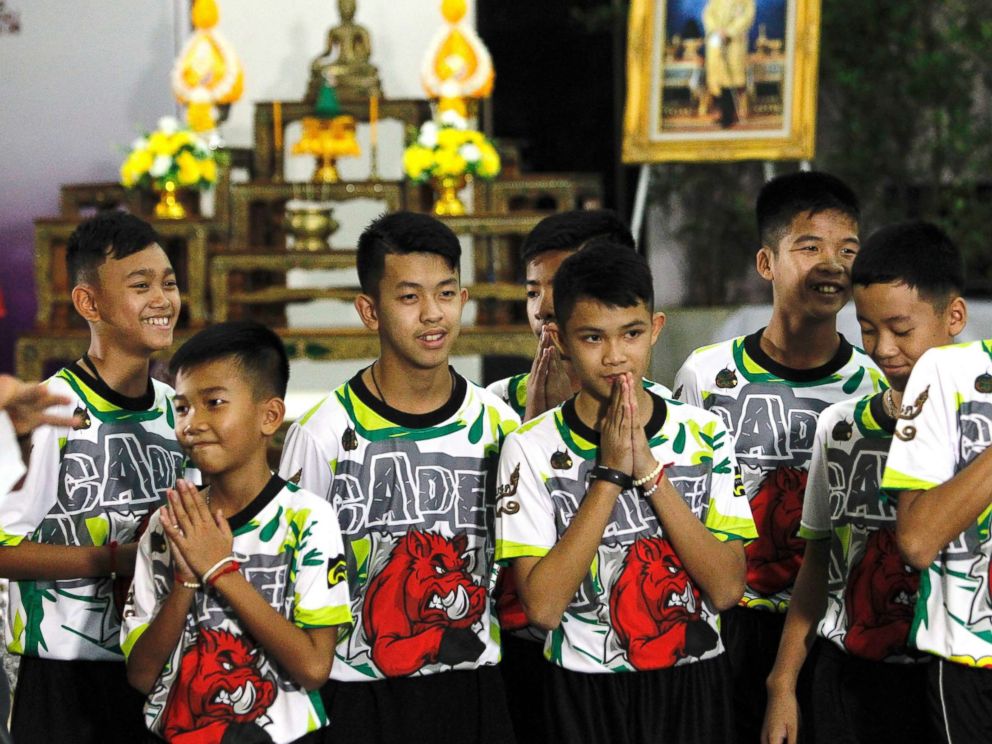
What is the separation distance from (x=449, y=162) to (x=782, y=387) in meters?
3.62

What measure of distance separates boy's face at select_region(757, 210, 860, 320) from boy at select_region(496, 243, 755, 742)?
52 cm

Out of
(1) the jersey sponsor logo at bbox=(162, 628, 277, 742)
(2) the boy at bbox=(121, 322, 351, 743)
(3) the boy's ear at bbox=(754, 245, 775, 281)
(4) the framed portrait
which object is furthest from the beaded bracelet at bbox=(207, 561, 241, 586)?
(4) the framed portrait

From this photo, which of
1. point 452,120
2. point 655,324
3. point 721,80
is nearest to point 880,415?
point 655,324

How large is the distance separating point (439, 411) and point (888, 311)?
29.4 inches

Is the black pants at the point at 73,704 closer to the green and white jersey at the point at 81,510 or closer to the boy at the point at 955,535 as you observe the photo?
the green and white jersey at the point at 81,510

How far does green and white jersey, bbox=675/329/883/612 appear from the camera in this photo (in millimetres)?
2561

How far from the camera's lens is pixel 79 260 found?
266 cm

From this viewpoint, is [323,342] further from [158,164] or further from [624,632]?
[624,632]

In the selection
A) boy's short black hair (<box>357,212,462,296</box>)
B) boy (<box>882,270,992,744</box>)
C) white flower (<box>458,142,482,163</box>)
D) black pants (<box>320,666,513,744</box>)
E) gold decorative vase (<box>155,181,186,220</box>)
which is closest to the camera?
boy (<box>882,270,992,744</box>)

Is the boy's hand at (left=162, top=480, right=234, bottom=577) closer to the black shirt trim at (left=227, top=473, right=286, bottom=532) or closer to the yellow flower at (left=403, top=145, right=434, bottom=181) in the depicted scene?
the black shirt trim at (left=227, top=473, right=286, bottom=532)

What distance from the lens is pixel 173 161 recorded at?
623cm

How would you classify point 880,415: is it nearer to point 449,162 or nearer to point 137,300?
point 137,300

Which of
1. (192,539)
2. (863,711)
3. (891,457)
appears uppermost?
(891,457)

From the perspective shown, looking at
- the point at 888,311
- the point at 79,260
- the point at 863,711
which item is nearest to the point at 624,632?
the point at 863,711
